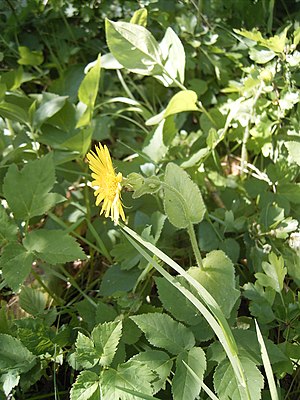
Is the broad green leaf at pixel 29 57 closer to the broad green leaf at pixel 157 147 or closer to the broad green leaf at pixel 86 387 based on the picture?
the broad green leaf at pixel 157 147

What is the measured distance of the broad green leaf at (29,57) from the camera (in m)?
1.70

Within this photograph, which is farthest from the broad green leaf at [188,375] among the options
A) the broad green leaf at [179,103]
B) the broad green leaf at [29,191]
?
the broad green leaf at [179,103]

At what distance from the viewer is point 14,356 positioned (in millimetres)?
1054

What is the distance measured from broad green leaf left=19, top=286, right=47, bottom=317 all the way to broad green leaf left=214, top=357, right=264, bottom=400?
1.38 ft

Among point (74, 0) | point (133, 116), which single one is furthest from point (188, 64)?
point (74, 0)

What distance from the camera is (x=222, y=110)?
154cm

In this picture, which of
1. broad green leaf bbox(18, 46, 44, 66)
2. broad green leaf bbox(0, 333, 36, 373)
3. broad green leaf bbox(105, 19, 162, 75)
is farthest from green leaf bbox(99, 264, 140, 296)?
broad green leaf bbox(18, 46, 44, 66)

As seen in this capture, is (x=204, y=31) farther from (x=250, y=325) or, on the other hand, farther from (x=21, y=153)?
(x=250, y=325)

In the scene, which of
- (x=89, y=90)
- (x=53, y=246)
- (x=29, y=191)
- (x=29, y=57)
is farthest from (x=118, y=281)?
(x=29, y=57)

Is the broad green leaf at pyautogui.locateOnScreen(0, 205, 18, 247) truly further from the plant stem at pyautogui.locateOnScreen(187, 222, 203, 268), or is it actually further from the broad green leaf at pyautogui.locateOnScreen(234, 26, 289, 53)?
the broad green leaf at pyautogui.locateOnScreen(234, 26, 289, 53)

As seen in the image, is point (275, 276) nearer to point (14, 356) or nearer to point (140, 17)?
point (14, 356)

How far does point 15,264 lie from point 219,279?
1.30 feet

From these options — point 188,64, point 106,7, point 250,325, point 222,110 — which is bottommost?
point 250,325

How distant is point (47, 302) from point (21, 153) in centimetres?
38
